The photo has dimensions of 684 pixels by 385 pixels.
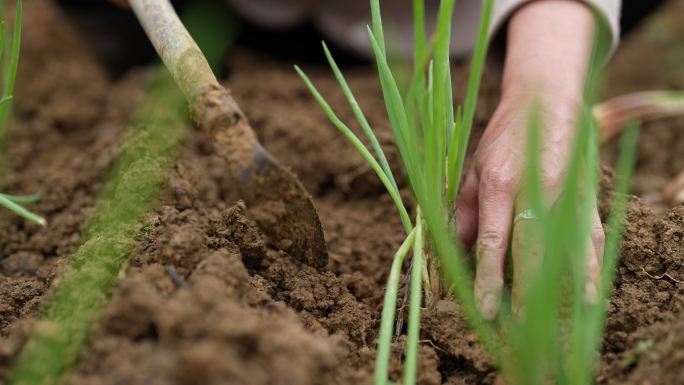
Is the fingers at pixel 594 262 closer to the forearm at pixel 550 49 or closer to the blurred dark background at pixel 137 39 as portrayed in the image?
the forearm at pixel 550 49

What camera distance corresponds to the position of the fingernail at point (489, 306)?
1.01 meters

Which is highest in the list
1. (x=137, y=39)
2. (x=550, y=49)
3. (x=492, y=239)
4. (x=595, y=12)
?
(x=137, y=39)

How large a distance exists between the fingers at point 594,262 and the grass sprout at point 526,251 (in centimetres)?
1

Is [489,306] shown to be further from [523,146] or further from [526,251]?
[523,146]

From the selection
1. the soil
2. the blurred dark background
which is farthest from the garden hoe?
the blurred dark background

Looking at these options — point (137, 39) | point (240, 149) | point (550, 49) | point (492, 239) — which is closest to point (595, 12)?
point (550, 49)

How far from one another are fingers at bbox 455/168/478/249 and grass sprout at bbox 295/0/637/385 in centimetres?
5

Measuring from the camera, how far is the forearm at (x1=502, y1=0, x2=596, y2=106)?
1.29 meters

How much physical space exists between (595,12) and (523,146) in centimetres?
60

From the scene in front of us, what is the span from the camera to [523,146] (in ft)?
3.74

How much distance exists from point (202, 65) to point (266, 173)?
7.7 inches

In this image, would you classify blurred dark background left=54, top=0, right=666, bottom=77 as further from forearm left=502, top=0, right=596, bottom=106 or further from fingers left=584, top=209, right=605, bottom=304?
fingers left=584, top=209, right=605, bottom=304

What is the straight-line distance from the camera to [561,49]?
Answer: 1.36 metres

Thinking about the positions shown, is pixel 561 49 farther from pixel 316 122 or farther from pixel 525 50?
pixel 316 122
